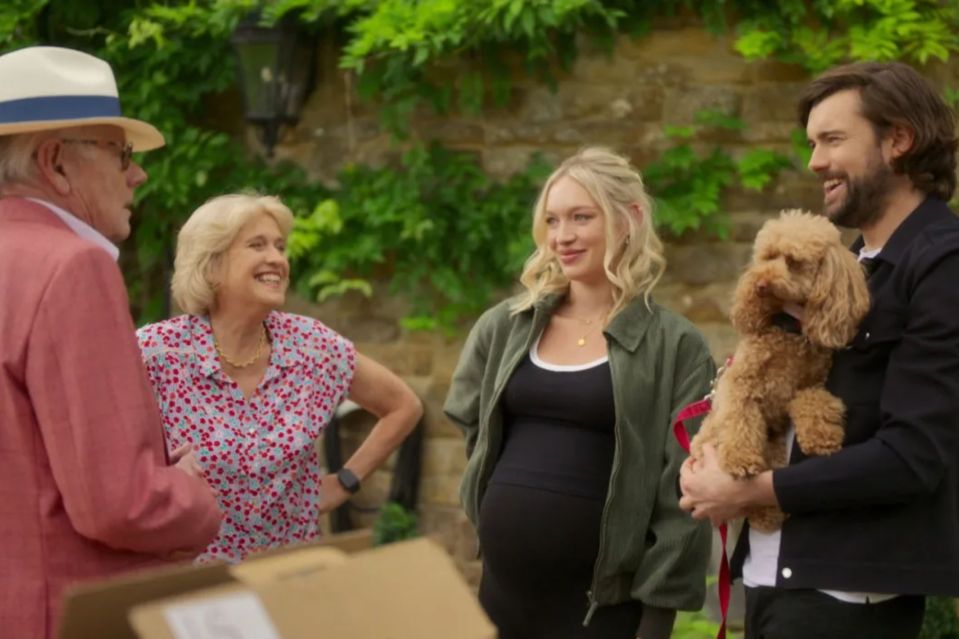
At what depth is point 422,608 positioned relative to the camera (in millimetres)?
2273

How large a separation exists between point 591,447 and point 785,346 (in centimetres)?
83

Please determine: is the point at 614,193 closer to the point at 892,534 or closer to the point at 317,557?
the point at 892,534

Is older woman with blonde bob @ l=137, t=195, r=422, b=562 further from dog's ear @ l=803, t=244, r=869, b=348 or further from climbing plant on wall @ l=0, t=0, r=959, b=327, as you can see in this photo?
climbing plant on wall @ l=0, t=0, r=959, b=327

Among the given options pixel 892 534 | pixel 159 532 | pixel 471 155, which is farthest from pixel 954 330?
pixel 471 155

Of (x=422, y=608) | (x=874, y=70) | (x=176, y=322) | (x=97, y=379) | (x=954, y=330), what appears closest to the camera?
(x=422, y=608)

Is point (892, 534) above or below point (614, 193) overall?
below

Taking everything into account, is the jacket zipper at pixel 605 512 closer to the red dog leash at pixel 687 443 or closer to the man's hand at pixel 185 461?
the red dog leash at pixel 687 443

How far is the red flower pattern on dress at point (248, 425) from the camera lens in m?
4.06

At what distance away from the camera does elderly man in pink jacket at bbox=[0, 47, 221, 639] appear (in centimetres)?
278

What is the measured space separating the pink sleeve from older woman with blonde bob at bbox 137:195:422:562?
1.17 m

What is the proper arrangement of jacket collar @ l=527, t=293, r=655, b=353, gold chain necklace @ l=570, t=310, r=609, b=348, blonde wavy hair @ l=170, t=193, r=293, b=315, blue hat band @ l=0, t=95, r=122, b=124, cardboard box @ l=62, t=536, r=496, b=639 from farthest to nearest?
blonde wavy hair @ l=170, t=193, r=293, b=315
gold chain necklace @ l=570, t=310, r=609, b=348
jacket collar @ l=527, t=293, r=655, b=353
blue hat band @ l=0, t=95, r=122, b=124
cardboard box @ l=62, t=536, r=496, b=639

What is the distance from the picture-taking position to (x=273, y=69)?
284 inches

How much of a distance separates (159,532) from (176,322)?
155 cm

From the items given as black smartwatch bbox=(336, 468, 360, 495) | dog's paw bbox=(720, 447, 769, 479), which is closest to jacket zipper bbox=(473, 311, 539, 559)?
black smartwatch bbox=(336, 468, 360, 495)
